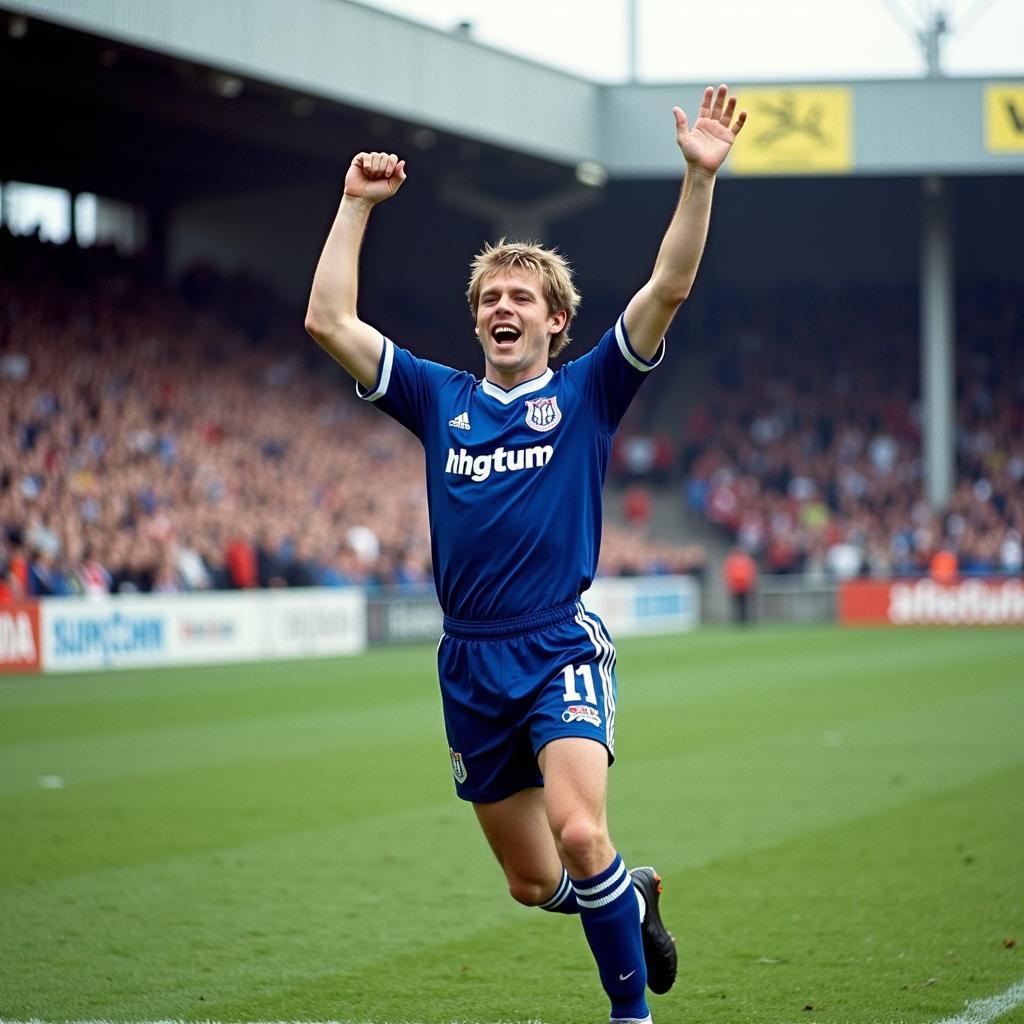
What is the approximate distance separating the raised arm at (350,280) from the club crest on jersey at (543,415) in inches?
23.1

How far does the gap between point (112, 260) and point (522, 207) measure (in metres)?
9.61

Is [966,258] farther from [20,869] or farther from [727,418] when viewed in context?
[20,869]

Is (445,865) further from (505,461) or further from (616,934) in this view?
(505,461)

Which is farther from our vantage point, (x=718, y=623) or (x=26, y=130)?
(x=718, y=623)

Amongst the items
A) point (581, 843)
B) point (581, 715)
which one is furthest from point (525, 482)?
point (581, 843)

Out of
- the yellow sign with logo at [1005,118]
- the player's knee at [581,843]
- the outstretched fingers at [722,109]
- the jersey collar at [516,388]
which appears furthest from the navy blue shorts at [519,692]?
the yellow sign with logo at [1005,118]

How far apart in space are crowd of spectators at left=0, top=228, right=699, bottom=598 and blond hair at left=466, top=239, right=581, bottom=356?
17632mm

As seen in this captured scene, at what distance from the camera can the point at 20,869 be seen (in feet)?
28.7

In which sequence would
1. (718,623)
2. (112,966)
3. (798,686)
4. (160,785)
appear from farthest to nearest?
(718,623) < (798,686) < (160,785) < (112,966)

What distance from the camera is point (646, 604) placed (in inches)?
1330

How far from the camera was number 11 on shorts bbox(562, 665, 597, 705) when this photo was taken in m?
5.24

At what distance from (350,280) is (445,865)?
4.18 m

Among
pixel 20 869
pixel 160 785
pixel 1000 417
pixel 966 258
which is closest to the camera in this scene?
pixel 20 869

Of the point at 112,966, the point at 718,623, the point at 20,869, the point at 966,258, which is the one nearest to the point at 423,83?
the point at 718,623
